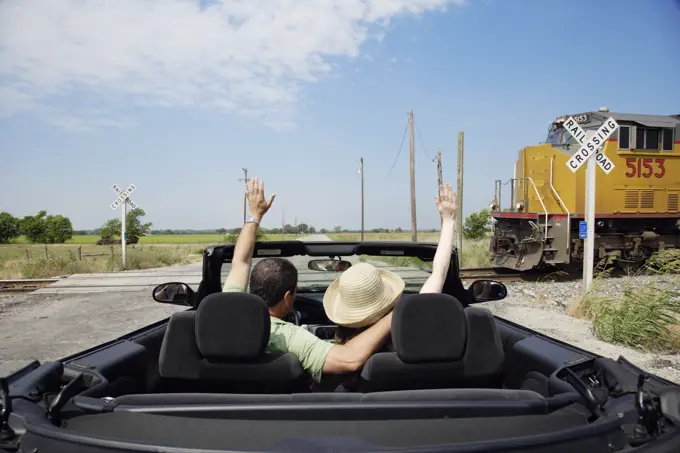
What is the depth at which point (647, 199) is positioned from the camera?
15.0 m

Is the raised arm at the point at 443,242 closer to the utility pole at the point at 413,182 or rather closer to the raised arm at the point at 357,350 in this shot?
the raised arm at the point at 357,350

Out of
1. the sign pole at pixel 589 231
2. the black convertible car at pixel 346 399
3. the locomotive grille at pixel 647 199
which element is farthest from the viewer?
the locomotive grille at pixel 647 199

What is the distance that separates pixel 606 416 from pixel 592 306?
28.2ft

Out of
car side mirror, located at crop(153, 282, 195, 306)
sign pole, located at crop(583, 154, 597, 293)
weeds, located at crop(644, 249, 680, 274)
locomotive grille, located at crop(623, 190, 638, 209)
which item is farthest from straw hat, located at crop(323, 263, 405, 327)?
locomotive grille, located at crop(623, 190, 638, 209)

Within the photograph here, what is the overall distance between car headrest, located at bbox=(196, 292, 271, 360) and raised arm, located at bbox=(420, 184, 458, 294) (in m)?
0.99

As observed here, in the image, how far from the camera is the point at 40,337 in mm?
9047

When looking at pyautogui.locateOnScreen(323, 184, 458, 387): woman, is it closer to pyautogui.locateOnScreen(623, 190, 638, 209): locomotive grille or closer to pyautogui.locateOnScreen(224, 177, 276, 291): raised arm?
pyautogui.locateOnScreen(224, 177, 276, 291): raised arm

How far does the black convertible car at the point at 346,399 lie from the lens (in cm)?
161

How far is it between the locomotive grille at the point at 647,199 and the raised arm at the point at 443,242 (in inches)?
554

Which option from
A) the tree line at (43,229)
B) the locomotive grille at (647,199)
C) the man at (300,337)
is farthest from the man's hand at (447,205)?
the tree line at (43,229)

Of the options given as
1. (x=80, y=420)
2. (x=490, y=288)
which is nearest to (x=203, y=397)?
(x=80, y=420)

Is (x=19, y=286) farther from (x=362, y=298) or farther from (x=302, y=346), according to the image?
(x=362, y=298)

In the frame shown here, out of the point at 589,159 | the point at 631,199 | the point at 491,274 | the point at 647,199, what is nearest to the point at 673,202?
the point at 647,199

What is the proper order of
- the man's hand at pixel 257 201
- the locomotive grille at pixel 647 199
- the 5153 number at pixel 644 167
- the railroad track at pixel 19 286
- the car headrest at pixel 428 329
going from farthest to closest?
1. the locomotive grille at pixel 647 199
2. the 5153 number at pixel 644 167
3. the railroad track at pixel 19 286
4. the man's hand at pixel 257 201
5. the car headrest at pixel 428 329
